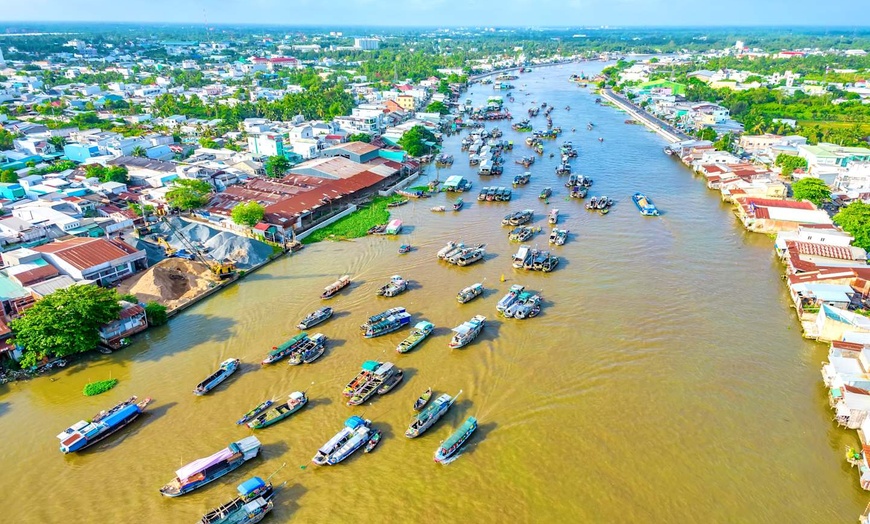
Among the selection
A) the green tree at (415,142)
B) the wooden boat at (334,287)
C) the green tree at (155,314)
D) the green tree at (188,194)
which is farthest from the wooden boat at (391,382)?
the green tree at (415,142)

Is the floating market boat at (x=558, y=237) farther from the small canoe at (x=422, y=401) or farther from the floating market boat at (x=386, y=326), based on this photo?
the small canoe at (x=422, y=401)

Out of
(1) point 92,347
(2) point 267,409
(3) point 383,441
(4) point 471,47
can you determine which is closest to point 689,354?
(3) point 383,441

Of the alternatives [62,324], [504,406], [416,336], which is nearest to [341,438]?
[504,406]

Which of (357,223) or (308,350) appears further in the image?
(357,223)

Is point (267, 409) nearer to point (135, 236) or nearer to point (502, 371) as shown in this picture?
point (502, 371)

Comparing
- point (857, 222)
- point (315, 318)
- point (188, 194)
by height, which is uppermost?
point (857, 222)

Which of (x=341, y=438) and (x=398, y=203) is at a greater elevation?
(x=398, y=203)

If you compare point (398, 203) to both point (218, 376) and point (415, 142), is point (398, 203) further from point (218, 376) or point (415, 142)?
point (218, 376)
